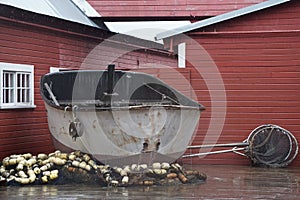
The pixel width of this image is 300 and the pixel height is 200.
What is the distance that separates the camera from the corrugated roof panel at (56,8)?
12810 millimetres

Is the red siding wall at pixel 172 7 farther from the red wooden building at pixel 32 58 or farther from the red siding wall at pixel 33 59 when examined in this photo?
the red siding wall at pixel 33 59

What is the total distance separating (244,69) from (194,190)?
415 cm

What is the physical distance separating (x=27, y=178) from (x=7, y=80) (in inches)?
99.5

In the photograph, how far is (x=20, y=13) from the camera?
12.4 meters

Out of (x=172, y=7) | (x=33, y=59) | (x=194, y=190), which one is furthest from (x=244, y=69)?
(x=194, y=190)

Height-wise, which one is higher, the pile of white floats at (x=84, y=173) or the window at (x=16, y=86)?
the window at (x=16, y=86)

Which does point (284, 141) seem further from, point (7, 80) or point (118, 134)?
point (7, 80)

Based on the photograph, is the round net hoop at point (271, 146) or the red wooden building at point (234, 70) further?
the red wooden building at point (234, 70)

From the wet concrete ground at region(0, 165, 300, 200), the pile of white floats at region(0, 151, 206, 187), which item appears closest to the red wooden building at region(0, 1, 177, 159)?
the pile of white floats at region(0, 151, 206, 187)

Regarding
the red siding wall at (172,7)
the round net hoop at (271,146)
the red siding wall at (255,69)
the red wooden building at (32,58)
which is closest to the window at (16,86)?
the red wooden building at (32,58)

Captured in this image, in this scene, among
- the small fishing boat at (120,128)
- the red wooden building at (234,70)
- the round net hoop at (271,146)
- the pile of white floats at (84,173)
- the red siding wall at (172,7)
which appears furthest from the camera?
the red siding wall at (172,7)

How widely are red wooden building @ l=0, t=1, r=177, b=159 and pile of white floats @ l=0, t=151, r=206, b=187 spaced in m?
1.51

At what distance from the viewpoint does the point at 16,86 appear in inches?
491

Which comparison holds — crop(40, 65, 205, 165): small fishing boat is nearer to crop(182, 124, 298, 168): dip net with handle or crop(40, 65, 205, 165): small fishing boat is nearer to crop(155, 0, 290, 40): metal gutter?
crop(182, 124, 298, 168): dip net with handle
